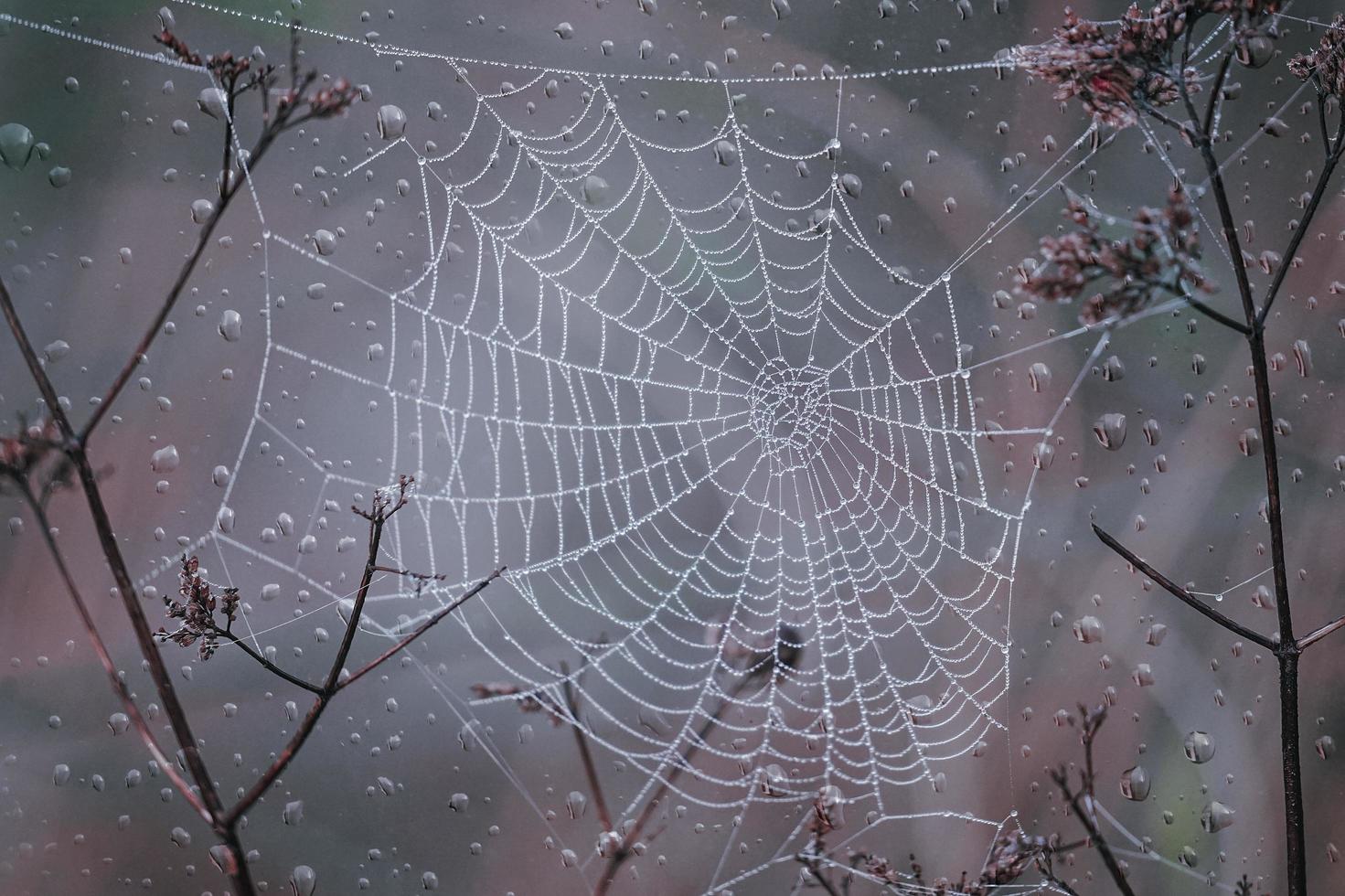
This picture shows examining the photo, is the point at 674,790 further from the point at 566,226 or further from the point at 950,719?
the point at 566,226

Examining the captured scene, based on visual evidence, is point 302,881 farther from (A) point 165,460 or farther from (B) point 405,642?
(B) point 405,642

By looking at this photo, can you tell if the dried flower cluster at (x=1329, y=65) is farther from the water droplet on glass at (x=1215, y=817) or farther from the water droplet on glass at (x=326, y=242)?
the water droplet on glass at (x=326, y=242)

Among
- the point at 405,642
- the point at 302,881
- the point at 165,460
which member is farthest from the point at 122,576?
the point at 302,881

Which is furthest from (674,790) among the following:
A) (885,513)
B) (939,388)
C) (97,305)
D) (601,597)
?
(97,305)

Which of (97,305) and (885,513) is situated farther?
(885,513)

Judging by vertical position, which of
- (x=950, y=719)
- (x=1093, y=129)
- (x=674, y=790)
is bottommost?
(x=674, y=790)
